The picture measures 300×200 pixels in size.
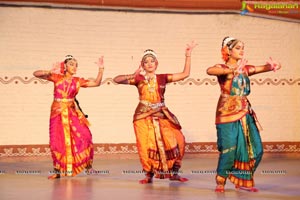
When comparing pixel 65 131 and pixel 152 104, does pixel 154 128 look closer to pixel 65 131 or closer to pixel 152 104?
pixel 152 104

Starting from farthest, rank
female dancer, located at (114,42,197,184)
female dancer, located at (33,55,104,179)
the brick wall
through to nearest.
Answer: the brick wall, female dancer, located at (33,55,104,179), female dancer, located at (114,42,197,184)

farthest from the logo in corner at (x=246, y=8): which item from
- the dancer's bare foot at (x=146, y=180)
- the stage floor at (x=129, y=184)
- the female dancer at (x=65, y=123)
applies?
the dancer's bare foot at (x=146, y=180)

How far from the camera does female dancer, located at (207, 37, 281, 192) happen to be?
6.99 metres

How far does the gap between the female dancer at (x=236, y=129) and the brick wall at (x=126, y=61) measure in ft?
14.6

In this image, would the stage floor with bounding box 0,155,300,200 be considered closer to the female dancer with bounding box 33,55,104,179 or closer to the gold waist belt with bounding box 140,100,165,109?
the female dancer with bounding box 33,55,104,179

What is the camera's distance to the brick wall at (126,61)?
11062 millimetres

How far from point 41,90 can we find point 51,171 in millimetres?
1979

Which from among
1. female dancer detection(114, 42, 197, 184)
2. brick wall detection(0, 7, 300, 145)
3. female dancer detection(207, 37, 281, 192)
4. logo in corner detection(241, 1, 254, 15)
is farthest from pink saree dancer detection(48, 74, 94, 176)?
logo in corner detection(241, 1, 254, 15)

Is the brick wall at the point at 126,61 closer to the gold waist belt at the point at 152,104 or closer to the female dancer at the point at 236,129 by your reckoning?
the gold waist belt at the point at 152,104

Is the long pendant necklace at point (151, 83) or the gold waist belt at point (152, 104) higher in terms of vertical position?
the long pendant necklace at point (151, 83)

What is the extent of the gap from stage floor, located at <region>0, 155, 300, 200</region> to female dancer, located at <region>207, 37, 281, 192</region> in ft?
0.64

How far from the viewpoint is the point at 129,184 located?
7.88m

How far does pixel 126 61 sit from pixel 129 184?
3.88 meters

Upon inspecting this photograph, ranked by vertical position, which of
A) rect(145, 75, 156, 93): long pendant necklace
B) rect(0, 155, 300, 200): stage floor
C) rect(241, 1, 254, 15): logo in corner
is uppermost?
rect(241, 1, 254, 15): logo in corner
